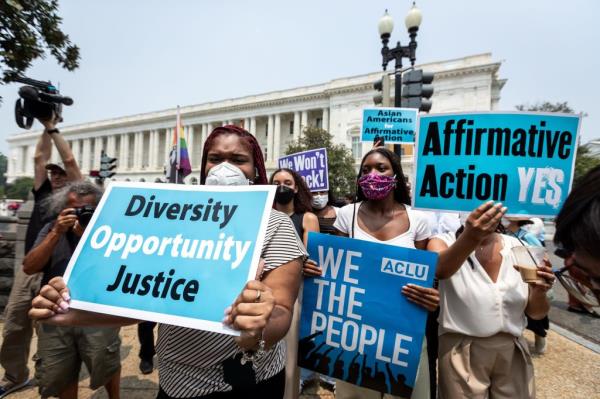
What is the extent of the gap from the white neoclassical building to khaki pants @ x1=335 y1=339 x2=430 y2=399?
3193 cm

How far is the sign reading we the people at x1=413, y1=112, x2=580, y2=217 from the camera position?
69.1 inches

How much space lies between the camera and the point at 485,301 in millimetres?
1764

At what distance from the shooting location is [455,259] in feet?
5.58

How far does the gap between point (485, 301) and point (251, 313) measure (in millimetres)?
1414

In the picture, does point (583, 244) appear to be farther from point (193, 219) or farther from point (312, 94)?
point (312, 94)

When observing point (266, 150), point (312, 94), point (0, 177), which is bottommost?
point (0, 177)

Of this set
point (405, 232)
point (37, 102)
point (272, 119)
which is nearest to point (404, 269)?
point (405, 232)

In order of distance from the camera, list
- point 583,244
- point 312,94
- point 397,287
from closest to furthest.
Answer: point 583,244 → point 397,287 → point 312,94

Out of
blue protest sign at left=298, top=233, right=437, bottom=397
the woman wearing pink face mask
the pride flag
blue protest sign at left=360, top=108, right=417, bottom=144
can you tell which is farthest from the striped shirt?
blue protest sign at left=360, top=108, right=417, bottom=144

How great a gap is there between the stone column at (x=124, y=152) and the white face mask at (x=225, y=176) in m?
69.6

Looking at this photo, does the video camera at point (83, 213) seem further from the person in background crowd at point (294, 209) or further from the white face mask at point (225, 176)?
the person in background crowd at point (294, 209)

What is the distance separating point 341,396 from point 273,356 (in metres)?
0.89

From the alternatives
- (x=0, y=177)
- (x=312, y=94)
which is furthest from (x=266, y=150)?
(x=0, y=177)

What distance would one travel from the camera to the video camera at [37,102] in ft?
8.22
